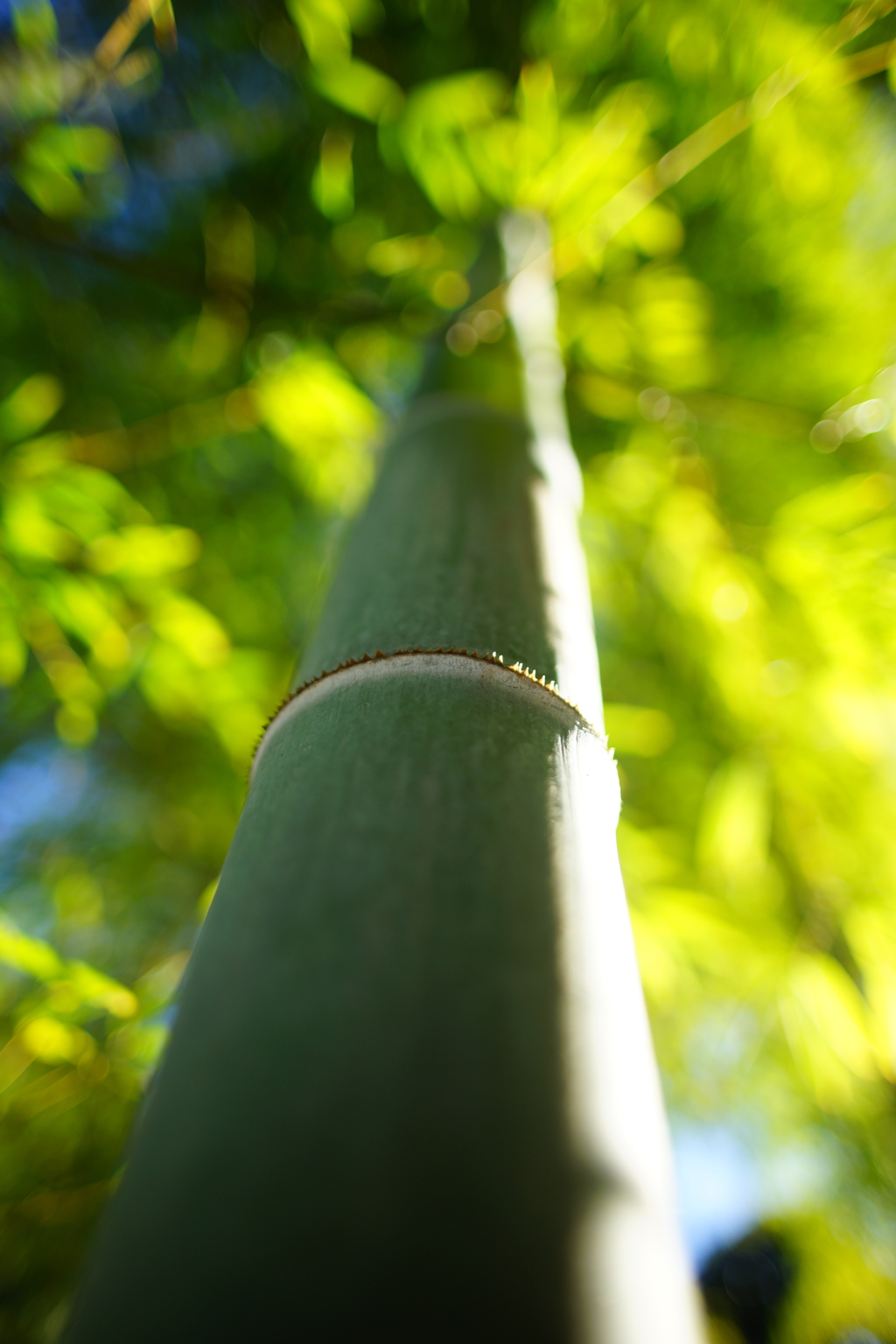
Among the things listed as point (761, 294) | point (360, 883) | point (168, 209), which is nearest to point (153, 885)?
point (168, 209)

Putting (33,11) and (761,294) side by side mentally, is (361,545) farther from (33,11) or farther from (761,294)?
(761,294)

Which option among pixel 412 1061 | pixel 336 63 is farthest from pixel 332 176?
pixel 412 1061

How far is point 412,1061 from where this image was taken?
0.63ft

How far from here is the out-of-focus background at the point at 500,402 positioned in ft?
2.89

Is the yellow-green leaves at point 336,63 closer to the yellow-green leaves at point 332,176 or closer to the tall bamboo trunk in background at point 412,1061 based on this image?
the yellow-green leaves at point 332,176

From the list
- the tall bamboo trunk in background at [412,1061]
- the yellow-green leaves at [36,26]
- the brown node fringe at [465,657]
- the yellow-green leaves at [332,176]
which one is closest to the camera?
the tall bamboo trunk in background at [412,1061]

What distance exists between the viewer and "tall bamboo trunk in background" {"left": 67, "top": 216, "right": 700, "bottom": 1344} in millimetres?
164

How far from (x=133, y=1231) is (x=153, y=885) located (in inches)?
63.1

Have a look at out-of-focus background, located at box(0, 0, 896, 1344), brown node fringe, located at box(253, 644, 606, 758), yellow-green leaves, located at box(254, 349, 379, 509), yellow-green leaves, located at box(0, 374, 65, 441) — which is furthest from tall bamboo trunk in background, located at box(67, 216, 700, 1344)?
yellow-green leaves, located at box(0, 374, 65, 441)

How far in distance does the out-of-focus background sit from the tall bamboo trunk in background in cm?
41

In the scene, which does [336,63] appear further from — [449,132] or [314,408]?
[314,408]

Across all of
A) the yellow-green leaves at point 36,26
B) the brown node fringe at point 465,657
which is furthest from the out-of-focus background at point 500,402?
the brown node fringe at point 465,657

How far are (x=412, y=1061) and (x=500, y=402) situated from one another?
0.51m

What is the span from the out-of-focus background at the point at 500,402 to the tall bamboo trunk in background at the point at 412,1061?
0.41 metres
